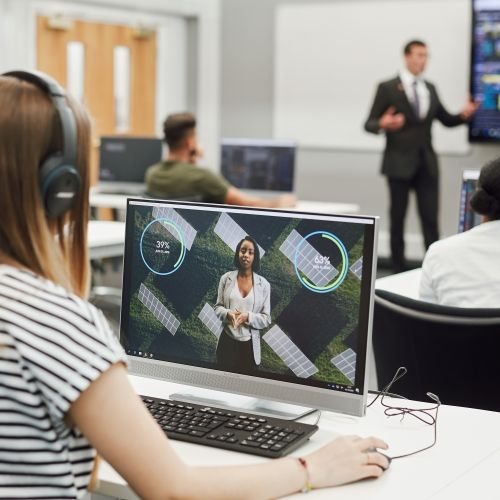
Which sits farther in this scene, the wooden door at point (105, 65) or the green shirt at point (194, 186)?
the wooden door at point (105, 65)

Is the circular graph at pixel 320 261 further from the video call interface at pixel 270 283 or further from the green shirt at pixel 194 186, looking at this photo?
the green shirt at pixel 194 186

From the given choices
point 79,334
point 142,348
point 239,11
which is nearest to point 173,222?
point 142,348

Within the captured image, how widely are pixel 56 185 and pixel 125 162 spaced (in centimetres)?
Answer: 519

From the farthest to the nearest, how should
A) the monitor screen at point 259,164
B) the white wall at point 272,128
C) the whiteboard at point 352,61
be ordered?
the white wall at point 272,128, the whiteboard at point 352,61, the monitor screen at point 259,164

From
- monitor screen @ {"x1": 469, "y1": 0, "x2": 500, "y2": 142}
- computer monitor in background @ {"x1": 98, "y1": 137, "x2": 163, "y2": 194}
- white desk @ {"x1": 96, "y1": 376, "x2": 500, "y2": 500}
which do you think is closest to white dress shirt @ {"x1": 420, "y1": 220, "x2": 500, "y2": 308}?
white desk @ {"x1": 96, "y1": 376, "x2": 500, "y2": 500}

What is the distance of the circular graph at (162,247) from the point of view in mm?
1938

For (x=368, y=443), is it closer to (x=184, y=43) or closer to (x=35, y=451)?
(x=35, y=451)

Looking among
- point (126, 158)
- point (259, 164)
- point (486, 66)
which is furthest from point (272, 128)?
point (259, 164)

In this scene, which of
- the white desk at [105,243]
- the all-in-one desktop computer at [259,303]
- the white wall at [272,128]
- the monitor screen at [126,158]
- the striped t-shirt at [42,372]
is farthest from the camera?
the white wall at [272,128]

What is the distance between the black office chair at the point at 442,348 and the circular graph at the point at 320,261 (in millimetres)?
658

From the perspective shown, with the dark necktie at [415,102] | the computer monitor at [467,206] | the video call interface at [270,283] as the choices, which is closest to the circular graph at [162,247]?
the video call interface at [270,283]

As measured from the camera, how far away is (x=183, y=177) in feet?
17.5

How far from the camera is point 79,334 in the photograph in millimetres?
1207

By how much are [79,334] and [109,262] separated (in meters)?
6.45
